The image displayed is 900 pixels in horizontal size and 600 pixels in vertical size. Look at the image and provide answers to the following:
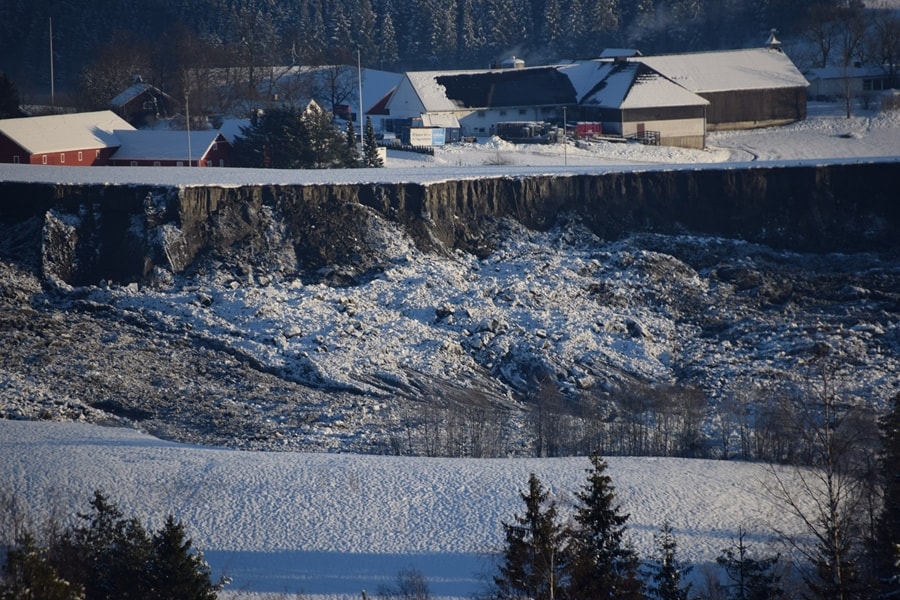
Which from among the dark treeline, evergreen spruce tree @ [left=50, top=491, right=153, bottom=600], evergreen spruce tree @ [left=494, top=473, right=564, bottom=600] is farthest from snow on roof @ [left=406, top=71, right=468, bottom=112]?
evergreen spruce tree @ [left=494, top=473, right=564, bottom=600]

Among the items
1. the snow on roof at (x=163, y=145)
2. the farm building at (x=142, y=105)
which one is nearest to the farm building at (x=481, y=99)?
the farm building at (x=142, y=105)

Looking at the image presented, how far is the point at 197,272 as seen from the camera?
3234 centimetres

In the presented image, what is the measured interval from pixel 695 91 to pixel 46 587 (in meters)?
48.9

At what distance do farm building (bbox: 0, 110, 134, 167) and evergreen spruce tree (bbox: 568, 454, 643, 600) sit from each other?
34.2 metres

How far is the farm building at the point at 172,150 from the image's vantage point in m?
42.7

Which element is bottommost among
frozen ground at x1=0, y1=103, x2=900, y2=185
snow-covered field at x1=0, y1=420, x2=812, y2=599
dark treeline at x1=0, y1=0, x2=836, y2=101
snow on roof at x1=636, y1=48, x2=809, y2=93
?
snow-covered field at x1=0, y1=420, x2=812, y2=599

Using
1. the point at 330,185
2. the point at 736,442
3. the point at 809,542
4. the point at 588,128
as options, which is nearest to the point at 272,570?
the point at 809,542

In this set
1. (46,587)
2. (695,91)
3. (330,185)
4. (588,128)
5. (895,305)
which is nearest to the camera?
(46,587)

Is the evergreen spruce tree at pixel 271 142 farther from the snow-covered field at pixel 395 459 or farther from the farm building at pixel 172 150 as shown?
the snow-covered field at pixel 395 459

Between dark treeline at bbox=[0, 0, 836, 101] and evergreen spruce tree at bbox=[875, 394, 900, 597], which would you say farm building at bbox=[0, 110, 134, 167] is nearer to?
dark treeline at bbox=[0, 0, 836, 101]

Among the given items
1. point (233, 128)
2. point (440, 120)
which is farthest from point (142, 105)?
point (440, 120)

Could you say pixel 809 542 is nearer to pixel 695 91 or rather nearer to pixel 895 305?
pixel 895 305

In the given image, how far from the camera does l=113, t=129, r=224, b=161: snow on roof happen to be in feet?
141

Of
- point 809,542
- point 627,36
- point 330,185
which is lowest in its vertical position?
point 809,542
